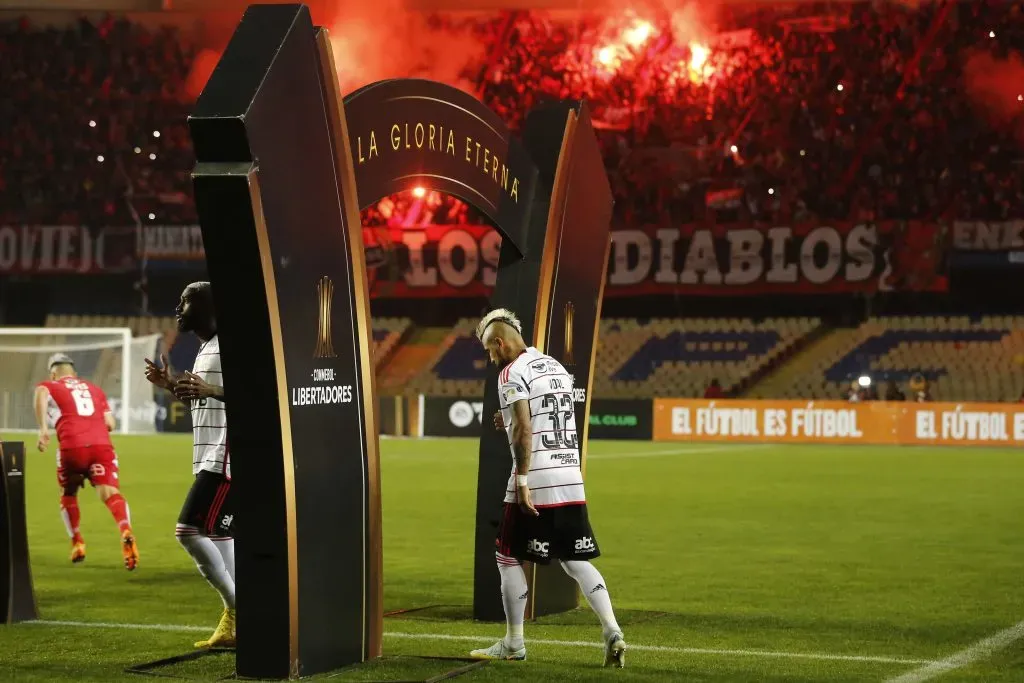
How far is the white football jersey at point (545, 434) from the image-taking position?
7.84 m

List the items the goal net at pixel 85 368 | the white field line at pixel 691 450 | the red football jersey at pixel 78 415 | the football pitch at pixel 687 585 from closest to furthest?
the football pitch at pixel 687 585
the red football jersey at pixel 78 415
the white field line at pixel 691 450
the goal net at pixel 85 368

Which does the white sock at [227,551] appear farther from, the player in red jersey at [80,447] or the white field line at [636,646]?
the player in red jersey at [80,447]

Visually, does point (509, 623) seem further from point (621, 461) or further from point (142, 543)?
point (621, 461)

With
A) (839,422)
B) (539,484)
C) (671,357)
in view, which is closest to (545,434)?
(539,484)

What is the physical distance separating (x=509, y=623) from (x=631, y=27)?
38.8 m

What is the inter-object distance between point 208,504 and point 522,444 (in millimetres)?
1861

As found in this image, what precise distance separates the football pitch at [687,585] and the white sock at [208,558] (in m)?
0.42

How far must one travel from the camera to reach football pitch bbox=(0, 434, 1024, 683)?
8156mm

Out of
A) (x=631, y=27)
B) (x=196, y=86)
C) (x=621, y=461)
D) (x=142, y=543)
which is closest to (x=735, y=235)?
(x=631, y=27)

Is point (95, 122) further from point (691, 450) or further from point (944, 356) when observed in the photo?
point (944, 356)

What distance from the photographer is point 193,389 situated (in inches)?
300

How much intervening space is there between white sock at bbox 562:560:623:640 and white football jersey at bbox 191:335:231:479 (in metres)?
1.98

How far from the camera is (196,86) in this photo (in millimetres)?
45938

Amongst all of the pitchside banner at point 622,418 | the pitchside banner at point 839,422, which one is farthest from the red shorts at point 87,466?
the pitchside banner at point 839,422
